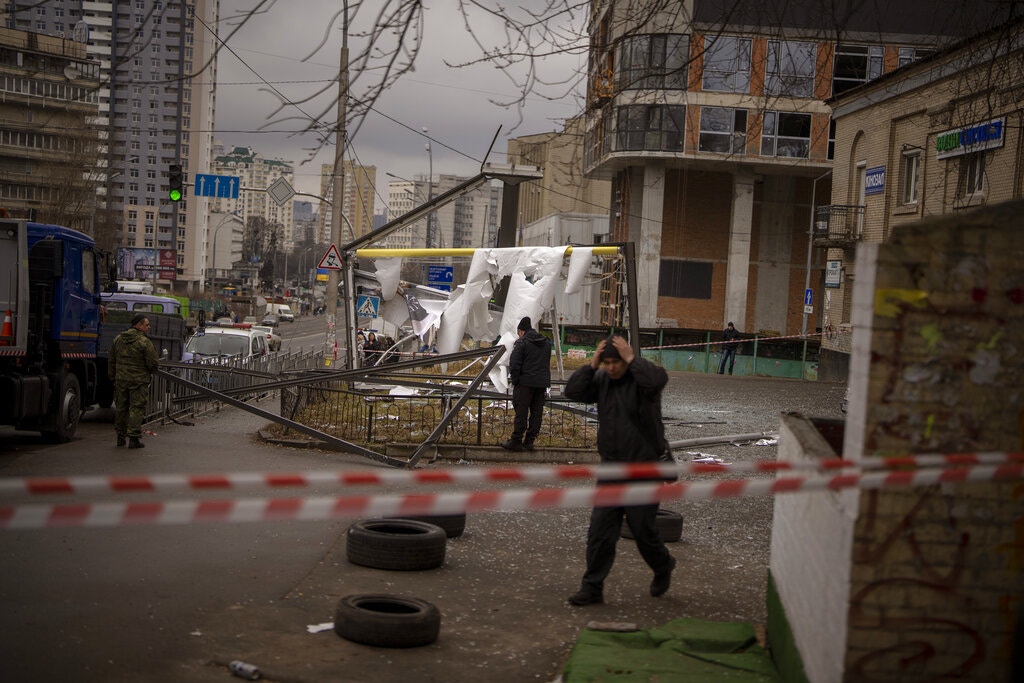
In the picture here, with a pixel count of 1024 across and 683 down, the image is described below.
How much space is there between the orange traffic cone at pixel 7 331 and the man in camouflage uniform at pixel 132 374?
1278 mm

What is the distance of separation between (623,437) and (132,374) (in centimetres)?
890

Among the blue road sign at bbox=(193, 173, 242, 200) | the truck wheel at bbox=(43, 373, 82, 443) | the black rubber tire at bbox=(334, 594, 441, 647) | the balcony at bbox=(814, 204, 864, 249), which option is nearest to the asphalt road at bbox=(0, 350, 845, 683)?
the black rubber tire at bbox=(334, 594, 441, 647)

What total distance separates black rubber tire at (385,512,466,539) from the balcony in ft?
94.9

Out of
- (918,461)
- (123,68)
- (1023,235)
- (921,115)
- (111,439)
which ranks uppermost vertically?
(921,115)

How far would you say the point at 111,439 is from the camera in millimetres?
15406

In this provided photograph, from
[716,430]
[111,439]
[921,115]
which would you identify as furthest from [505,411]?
[921,115]

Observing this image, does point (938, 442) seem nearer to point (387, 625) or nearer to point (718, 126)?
point (387, 625)

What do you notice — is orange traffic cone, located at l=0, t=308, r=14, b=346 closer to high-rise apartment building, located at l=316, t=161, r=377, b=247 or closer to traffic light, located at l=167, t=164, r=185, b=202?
high-rise apartment building, located at l=316, t=161, r=377, b=247

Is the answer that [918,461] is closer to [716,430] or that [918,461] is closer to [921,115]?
[716,430]

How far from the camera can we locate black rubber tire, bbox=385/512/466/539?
920cm

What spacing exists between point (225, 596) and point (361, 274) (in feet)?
43.5

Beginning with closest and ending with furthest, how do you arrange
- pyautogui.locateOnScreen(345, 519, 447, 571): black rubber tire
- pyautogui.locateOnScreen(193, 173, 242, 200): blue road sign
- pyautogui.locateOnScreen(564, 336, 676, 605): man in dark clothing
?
1. pyautogui.locateOnScreen(564, 336, 676, 605): man in dark clothing
2. pyautogui.locateOnScreen(345, 519, 447, 571): black rubber tire
3. pyautogui.locateOnScreen(193, 173, 242, 200): blue road sign

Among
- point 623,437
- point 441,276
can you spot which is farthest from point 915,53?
point 441,276

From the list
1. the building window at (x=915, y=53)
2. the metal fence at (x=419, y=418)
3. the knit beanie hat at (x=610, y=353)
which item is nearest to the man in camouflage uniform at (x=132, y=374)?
the metal fence at (x=419, y=418)
